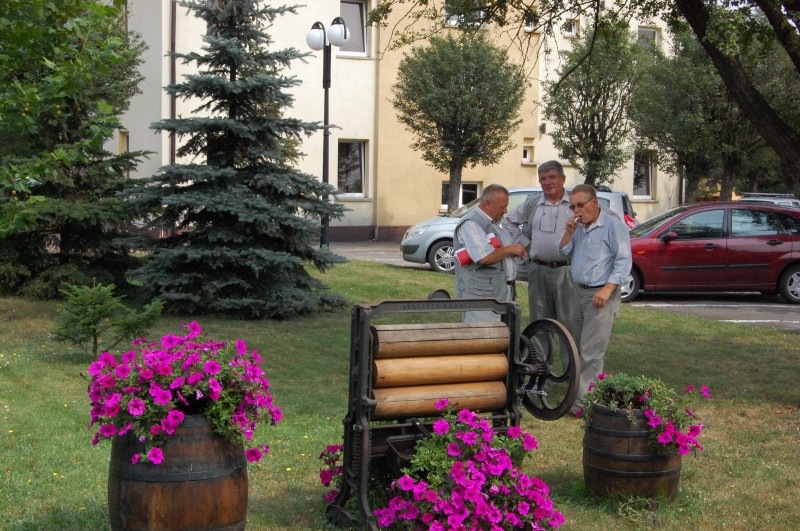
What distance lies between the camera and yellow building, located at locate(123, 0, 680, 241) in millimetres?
28422

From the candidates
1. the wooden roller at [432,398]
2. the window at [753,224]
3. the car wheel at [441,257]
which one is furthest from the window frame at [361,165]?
the wooden roller at [432,398]

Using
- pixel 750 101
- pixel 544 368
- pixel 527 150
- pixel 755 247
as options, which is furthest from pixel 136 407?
pixel 527 150

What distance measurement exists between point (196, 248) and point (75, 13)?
5262 mm

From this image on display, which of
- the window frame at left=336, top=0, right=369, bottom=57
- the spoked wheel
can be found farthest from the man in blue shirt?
the window frame at left=336, top=0, right=369, bottom=57

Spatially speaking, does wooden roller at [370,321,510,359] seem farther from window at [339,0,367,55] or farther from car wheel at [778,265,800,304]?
window at [339,0,367,55]

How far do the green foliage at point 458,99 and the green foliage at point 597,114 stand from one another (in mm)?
2303

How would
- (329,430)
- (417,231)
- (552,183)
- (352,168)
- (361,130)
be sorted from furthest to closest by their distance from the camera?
(352,168) < (361,130) < (417,231) < (552,183) < (329,430)

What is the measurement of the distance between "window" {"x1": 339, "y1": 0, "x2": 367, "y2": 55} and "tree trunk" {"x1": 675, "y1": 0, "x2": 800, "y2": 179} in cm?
2219

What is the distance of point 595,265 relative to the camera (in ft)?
24.3

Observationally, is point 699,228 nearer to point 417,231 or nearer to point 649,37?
A: point 417,231

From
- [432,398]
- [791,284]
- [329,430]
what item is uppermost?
[432,398]

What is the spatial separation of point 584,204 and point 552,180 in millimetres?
590

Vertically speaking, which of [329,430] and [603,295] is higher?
[603,295]

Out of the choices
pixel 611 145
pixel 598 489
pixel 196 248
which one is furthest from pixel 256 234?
pixel 611 145
